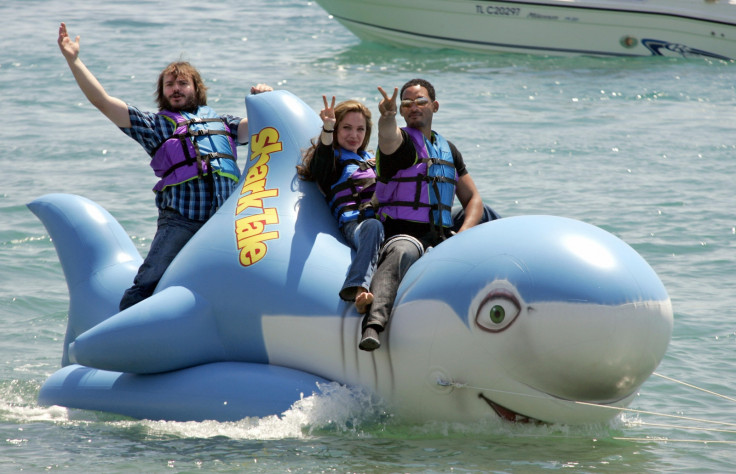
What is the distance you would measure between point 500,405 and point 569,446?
43cm

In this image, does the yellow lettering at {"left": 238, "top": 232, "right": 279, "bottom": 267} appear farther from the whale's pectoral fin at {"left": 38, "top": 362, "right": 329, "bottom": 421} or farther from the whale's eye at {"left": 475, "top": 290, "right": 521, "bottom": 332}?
the whale's eye at {"left": 475, "top": 290, "right": 521, "bottom": 332}

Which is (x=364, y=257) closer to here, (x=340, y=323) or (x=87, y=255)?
(x=340, y=323)

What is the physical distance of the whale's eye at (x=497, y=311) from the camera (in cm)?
385

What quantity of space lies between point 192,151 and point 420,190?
1.22 meters

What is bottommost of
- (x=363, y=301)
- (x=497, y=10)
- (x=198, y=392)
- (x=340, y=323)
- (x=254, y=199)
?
(x=198, y=392)

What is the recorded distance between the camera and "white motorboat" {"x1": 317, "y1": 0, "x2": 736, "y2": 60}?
48.8ft

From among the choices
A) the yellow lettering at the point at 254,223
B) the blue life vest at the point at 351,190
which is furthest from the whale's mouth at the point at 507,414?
the yellow lettering at the point at 254,223

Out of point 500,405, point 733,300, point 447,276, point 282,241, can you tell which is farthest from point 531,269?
point 733,300

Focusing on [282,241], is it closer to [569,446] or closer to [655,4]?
[569,446]

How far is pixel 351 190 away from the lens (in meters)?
4.64

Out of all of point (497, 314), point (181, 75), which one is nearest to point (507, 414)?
point (497, 314)

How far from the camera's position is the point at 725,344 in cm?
591

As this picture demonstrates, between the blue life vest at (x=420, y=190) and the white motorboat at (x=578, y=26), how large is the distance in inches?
438

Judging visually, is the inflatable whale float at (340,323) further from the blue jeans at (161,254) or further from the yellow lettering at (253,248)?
the blue jeans at (161,254)
